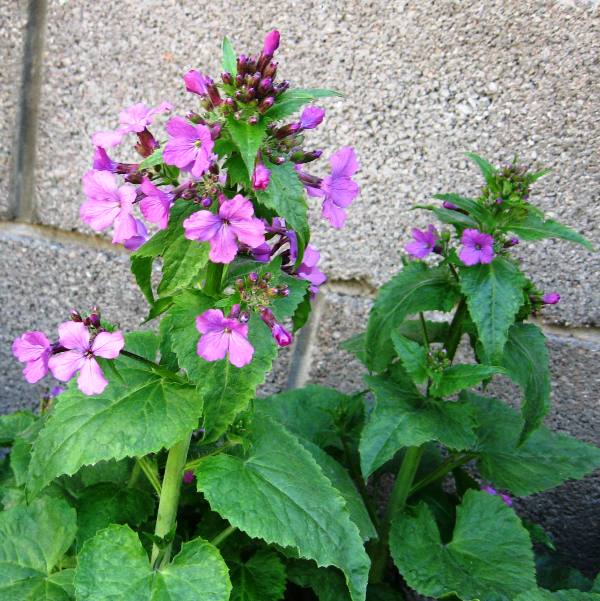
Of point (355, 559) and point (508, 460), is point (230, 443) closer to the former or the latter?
point (355, 559)

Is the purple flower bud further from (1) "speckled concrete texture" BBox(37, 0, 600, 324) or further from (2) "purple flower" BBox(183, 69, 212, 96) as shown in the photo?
(1) "speckled concrete texture" BBox(37, 0, 600, 324)

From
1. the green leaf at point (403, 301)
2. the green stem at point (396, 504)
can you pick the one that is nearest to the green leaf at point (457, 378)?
the green leaf at point (403, 301)

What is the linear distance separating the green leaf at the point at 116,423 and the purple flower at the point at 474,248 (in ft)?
2.04

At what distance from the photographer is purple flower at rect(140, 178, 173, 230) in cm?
109

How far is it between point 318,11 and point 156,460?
51.5 inches

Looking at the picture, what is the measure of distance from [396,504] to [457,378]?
1.33ft

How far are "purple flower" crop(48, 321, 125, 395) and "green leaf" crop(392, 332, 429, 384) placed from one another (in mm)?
648

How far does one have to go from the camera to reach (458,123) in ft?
6.45

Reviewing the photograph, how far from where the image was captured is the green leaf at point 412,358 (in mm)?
1535

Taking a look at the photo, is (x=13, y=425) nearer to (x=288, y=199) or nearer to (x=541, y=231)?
(x=288, y=199)

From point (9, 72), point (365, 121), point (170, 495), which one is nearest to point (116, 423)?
point (170, 495)

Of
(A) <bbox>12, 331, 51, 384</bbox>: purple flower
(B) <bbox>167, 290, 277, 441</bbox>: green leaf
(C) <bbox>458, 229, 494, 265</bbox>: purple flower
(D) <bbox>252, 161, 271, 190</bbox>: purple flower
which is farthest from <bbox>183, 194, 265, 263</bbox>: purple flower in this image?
(C) <bbox>458, 229, 494, 265</bbox>: purple flower

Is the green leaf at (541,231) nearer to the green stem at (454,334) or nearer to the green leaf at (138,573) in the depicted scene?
the green stem at (454,334)

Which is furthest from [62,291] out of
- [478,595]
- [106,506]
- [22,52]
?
[478,595]
